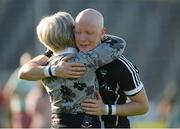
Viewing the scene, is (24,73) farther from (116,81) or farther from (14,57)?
(14,57)

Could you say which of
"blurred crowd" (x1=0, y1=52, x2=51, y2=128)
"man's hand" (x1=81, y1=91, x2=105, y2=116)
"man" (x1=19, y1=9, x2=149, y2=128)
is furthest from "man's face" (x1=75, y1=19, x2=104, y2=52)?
"blurred crowd" (x1=0, y1=52, x2=51, y2=128)

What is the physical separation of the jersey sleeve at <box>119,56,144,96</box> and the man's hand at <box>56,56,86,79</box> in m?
0.25

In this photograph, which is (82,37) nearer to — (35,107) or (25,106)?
(35,107)

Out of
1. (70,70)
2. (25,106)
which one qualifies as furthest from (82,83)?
(25,106)

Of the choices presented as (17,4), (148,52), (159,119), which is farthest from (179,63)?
(17,4)

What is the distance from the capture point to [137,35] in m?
18.3

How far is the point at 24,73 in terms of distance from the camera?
6.84 meters

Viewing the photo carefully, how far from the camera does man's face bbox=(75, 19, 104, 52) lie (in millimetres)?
6469

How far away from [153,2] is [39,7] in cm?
259

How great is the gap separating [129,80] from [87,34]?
1.28 ft

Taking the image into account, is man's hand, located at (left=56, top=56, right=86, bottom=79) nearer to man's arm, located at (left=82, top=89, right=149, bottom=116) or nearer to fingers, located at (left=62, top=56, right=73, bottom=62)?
fingers, located at (left=62, top=56, right=73, bottom=62)

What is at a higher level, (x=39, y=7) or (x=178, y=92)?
(x=39, y=7)

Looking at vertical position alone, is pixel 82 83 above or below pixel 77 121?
above

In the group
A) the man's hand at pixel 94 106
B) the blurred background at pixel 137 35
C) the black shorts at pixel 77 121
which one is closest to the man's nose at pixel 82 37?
the man's hand at pixel 94 106
